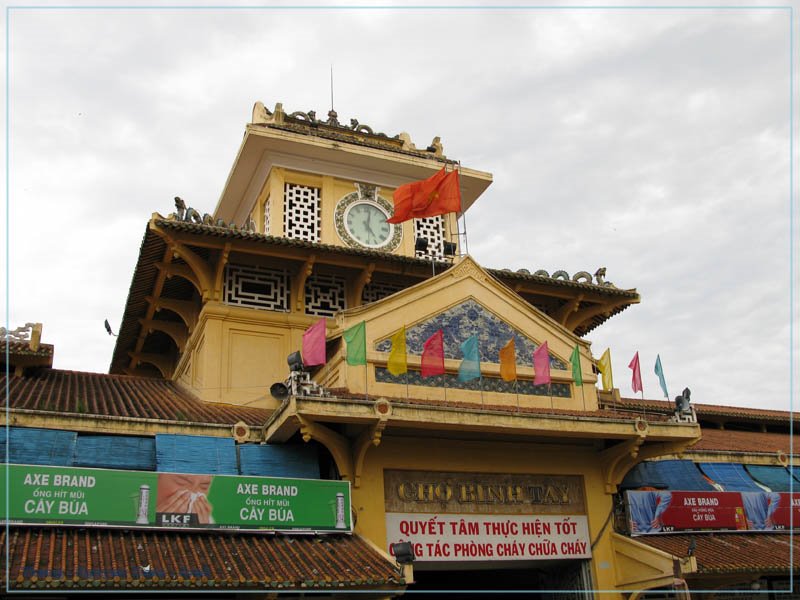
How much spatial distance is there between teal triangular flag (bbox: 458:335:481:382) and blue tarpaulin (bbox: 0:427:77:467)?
7421 millimetres

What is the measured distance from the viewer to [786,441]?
26922 millimetres

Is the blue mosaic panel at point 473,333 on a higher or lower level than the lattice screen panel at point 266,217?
lower

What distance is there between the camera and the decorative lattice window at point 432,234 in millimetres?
23844

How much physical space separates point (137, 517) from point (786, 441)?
21.0m

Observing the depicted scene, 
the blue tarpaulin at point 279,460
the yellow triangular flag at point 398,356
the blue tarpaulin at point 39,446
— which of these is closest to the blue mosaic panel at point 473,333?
the yellow triangular flag at point 398,356

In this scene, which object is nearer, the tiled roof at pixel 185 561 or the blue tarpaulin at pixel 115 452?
the tiled roof at pixel 185 561

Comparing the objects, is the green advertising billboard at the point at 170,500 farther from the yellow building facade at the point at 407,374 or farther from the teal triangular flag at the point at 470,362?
the teal triangular flag at the point at 470,362

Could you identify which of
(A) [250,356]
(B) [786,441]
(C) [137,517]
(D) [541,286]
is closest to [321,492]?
(C) [137,517]

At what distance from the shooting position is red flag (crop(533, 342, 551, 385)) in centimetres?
1795

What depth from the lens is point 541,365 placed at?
18062 mm

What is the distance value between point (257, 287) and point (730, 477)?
12271 millimetres

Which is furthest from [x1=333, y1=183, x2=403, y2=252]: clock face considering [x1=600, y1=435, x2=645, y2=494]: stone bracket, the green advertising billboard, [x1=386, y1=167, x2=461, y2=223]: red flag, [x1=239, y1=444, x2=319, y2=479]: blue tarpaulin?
the green advertising billboard

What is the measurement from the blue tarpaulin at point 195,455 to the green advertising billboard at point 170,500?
1.75 feet

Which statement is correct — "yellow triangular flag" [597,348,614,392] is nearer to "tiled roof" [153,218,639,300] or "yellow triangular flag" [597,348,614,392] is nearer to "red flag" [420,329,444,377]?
"tiled roof" [153,218,639,300]
